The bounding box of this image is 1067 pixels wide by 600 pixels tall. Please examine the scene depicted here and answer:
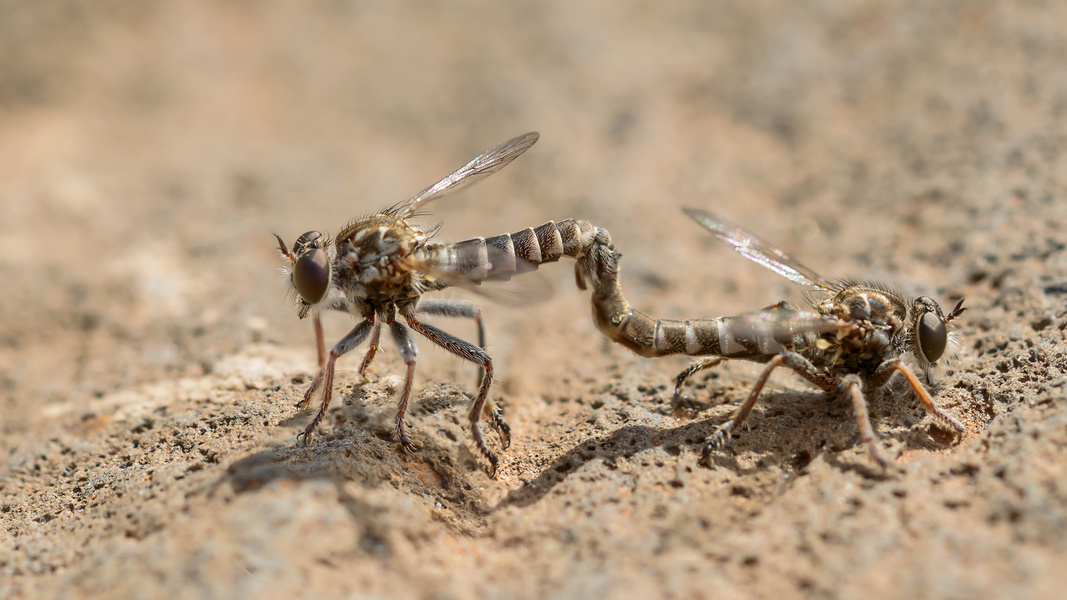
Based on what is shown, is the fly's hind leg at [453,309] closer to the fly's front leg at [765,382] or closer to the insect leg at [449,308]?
the insect leg at [449,308]

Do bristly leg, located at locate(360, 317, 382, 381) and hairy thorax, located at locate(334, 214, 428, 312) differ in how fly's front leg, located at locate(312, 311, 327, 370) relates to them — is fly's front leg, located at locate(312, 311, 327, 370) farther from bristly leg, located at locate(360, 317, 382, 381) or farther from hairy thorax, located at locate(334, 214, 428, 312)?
hairy thorax, located at locate(334, 214, 428, 312)

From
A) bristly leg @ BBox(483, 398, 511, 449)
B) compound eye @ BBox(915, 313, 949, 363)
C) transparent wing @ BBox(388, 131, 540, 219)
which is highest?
transparent wing @ BBox(388, 131, 540, 219)

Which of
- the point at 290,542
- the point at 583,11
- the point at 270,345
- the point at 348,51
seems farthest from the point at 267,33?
the point at 290,542

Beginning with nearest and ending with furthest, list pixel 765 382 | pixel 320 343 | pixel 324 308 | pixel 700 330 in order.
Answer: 1. pixel 765 382
2. pixel 700 330
3. pixel 324 308
4. pixel 320 343

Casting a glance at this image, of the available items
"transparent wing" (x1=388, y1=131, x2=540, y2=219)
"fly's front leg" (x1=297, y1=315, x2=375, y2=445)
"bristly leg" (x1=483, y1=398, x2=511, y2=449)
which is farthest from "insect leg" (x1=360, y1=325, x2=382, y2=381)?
"transparent wing" (x1=388, y1=131, x2=540, y2=219)

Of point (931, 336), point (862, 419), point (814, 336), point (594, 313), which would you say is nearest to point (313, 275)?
point (594, 313)

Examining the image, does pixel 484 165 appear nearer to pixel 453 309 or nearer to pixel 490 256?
pixel 490 256

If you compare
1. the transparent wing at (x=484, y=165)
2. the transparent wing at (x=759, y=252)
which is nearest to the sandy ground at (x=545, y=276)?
the transparent wing at (x=759, y=252)
